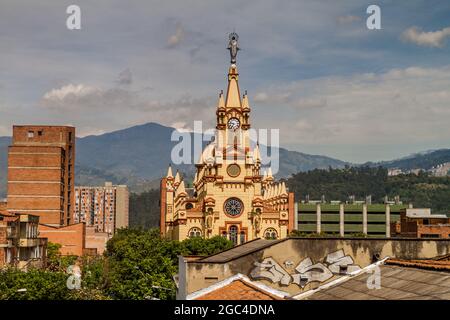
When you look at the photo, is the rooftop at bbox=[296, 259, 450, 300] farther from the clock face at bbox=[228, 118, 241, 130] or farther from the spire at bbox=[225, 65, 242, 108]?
the spire at bbox=[225, 65, 242, 108]

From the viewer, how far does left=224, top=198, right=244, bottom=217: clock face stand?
135750 millimetres

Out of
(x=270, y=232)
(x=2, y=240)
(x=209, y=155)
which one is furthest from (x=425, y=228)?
(x=2, y=240)

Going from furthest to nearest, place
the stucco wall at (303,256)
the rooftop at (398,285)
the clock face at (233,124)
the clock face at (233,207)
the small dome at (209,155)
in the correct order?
the clock face at (233,124), the small dome at (209,155), the clock face at (233,207), the stucco wall at (303,256), the rooftop at (398,285)

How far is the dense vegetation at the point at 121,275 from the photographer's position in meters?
54.7

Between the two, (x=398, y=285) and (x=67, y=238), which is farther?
(x=67, y=238)

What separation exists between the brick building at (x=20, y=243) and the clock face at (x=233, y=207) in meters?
43.6

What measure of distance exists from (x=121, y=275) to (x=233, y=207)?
2504 inches

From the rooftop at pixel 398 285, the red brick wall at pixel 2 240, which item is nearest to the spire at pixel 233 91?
the red brick wall at pixel 2 240

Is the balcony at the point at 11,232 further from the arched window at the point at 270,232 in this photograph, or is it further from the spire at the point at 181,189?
the spire at the point at 181,189

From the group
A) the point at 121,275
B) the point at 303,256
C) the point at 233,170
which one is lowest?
the point at 121,275

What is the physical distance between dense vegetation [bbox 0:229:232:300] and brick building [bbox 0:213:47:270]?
3636mm

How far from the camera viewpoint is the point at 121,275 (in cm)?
7375

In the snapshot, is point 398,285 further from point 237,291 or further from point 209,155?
point 209,155
